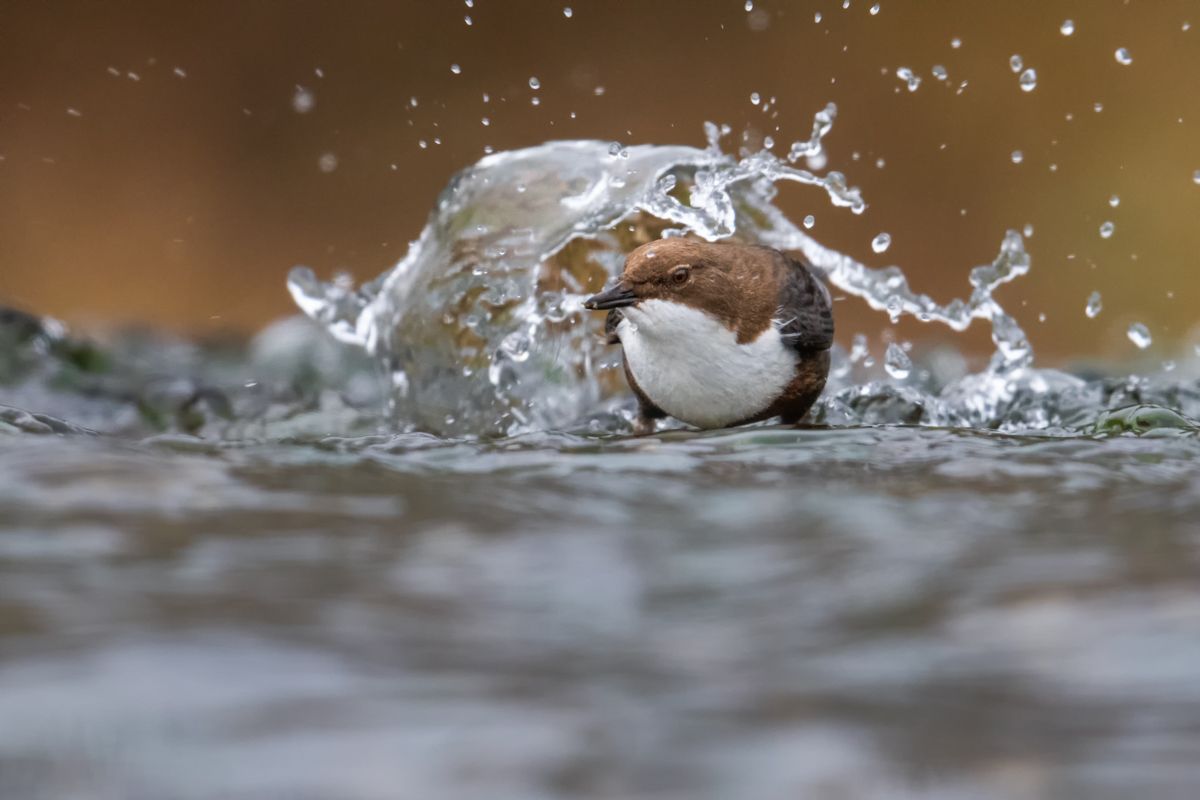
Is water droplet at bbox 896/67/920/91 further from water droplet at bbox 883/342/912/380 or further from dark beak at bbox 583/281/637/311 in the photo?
dark beak at bbox 583/281/637/311

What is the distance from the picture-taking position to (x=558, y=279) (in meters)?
4.71

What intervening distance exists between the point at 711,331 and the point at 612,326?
427 mm

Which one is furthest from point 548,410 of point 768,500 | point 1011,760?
point 1011,760

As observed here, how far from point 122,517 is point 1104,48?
6.72 m

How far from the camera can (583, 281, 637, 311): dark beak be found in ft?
11.9

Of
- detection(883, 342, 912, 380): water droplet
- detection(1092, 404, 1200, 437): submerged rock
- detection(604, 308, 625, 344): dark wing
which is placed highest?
detection(604, 308, 625, 344): dark wing

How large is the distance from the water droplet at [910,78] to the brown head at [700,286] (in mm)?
3697

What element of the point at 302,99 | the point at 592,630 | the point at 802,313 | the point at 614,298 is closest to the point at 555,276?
the point at 614,298

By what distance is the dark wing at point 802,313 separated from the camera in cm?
371

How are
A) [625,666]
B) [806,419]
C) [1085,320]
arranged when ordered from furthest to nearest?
[1085,320] → [806,419] → [625,666]

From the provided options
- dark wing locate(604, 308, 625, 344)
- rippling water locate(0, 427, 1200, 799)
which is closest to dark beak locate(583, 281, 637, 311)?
dark wing locate(604, 308, 625, 344)

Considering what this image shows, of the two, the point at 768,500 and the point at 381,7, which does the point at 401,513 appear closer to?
the point at 768,500

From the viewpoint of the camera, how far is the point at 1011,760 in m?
1.32

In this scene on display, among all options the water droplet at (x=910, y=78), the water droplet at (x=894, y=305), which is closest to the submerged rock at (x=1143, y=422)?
the water droplet at (x=894, y=305)
